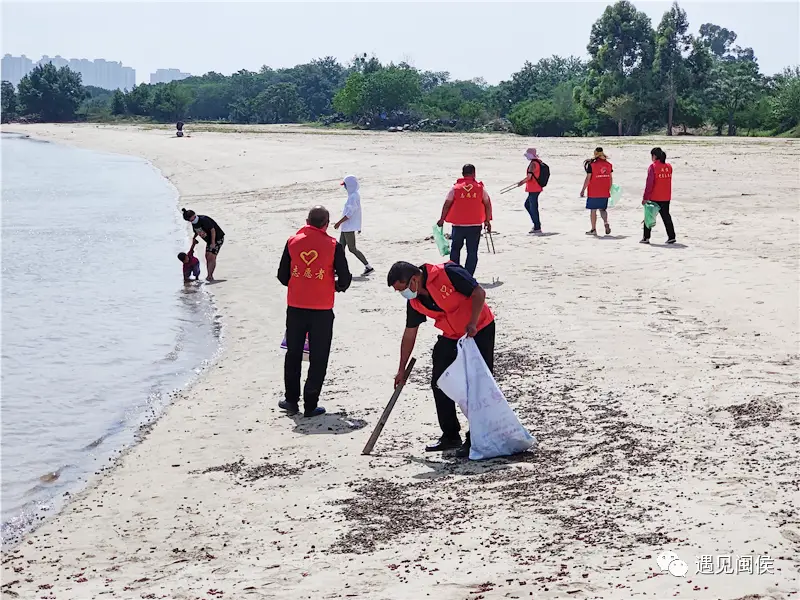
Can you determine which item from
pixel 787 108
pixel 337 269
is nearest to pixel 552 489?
pixel 337 269

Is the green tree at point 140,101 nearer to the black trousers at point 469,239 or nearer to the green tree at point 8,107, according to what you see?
the green tree at point 8,107

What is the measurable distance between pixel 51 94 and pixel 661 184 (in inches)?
4287

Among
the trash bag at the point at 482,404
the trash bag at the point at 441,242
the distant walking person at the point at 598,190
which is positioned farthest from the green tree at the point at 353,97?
the trash bag at the point at 482,404

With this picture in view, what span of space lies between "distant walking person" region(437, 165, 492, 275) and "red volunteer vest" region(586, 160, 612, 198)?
3.63 metres

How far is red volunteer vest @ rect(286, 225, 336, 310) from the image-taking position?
864cm

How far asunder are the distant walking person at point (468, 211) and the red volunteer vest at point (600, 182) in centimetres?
363

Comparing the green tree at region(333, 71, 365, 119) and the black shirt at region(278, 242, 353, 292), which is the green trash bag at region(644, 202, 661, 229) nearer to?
the black shirt at region(278, 242, 353, 292)

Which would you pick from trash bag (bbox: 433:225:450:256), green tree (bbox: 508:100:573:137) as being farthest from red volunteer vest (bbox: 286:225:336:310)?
green tree (bbox: 508:100:573:137)

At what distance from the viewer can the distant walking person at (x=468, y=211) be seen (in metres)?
13.2

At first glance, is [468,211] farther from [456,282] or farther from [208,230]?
[456,282]

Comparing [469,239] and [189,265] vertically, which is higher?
[469,239]

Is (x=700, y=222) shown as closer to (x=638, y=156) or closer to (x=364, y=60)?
(x=638, y=156)

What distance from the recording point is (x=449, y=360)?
23.9 feet

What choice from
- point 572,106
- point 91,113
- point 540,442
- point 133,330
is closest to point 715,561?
point 540,442
